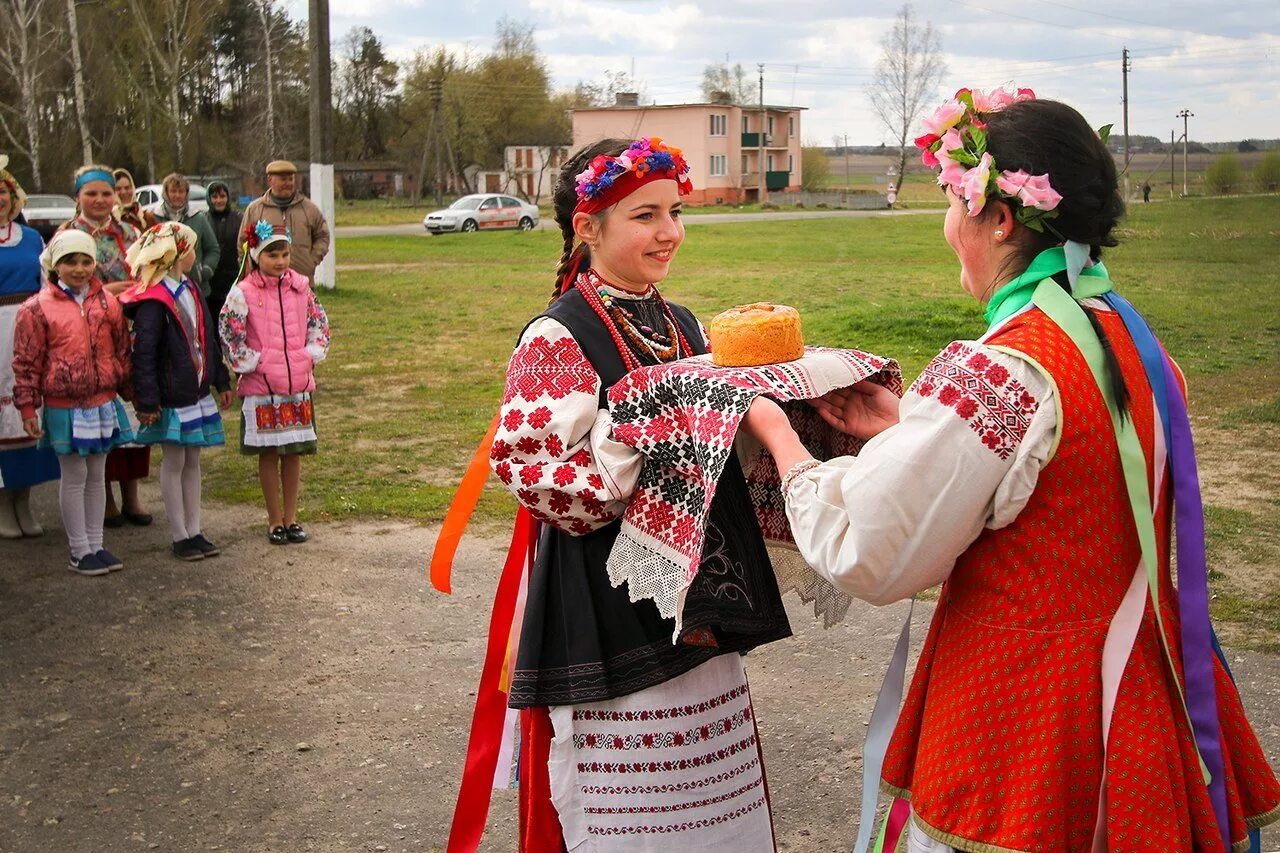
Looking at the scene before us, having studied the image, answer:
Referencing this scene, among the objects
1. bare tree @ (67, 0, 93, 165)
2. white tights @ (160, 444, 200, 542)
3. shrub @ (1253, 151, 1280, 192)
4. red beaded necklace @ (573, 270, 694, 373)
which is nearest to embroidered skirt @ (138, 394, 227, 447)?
white tights @ (160, 444, 200, 542)

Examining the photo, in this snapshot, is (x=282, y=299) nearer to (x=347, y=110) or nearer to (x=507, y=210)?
(x=507, y=210)

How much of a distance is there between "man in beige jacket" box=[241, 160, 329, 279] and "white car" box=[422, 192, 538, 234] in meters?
25.3

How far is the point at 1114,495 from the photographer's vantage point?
2.05 meters

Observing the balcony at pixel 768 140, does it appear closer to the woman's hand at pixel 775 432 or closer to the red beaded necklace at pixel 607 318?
the red beaded necklace at pixel 607 318

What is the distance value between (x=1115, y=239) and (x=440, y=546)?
74.4 inches

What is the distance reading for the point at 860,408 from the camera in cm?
269

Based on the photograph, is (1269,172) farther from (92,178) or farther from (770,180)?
(770,180)

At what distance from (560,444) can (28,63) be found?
42.3 m

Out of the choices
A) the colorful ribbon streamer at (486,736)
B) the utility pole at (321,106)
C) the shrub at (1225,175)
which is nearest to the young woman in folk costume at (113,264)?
the colorful ribbon streamer at (486,736)

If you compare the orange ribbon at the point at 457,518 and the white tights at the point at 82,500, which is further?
the white tights at the point at 82,500

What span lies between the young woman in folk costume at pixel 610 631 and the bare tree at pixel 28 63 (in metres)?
39.8

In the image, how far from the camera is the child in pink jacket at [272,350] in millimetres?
6705

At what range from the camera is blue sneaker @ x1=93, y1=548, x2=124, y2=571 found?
258 inches

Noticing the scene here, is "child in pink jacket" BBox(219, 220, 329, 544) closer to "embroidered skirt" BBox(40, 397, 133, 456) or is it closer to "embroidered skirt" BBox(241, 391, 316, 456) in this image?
"embroidered skirt" BBox(241, 391, 316, 456)
